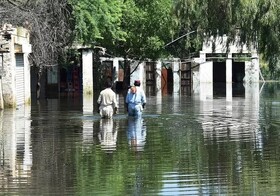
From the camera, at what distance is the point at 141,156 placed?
49.8 ft

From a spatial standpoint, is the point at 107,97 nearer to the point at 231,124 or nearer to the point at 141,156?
the point at 231,124

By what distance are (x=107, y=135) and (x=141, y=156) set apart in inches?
194

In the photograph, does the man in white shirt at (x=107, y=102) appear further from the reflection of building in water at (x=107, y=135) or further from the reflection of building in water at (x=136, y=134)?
the reflection of building in water at (x=136, y=134)

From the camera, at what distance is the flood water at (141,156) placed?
11391 mm

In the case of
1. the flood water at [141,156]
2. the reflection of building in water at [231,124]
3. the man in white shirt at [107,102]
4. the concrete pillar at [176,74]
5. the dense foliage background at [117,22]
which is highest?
the dense foliage background at [117,22]

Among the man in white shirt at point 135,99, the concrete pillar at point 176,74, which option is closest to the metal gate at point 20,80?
the man in white shirt at point 135,99

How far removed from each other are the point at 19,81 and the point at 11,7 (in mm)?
5213

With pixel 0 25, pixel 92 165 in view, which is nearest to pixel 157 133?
pixel 92 165

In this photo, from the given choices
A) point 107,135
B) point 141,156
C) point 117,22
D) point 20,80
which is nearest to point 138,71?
point 117,22

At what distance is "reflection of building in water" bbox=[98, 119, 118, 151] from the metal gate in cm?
1174

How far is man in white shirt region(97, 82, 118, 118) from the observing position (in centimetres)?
2439

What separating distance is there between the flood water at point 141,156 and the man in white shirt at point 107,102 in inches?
13.9

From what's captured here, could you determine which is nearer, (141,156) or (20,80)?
(141,156)

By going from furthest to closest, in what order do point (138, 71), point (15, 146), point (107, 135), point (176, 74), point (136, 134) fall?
point (176, 74), point (138, 71), point (136, 134), point (107, 135), point (15, 146)
